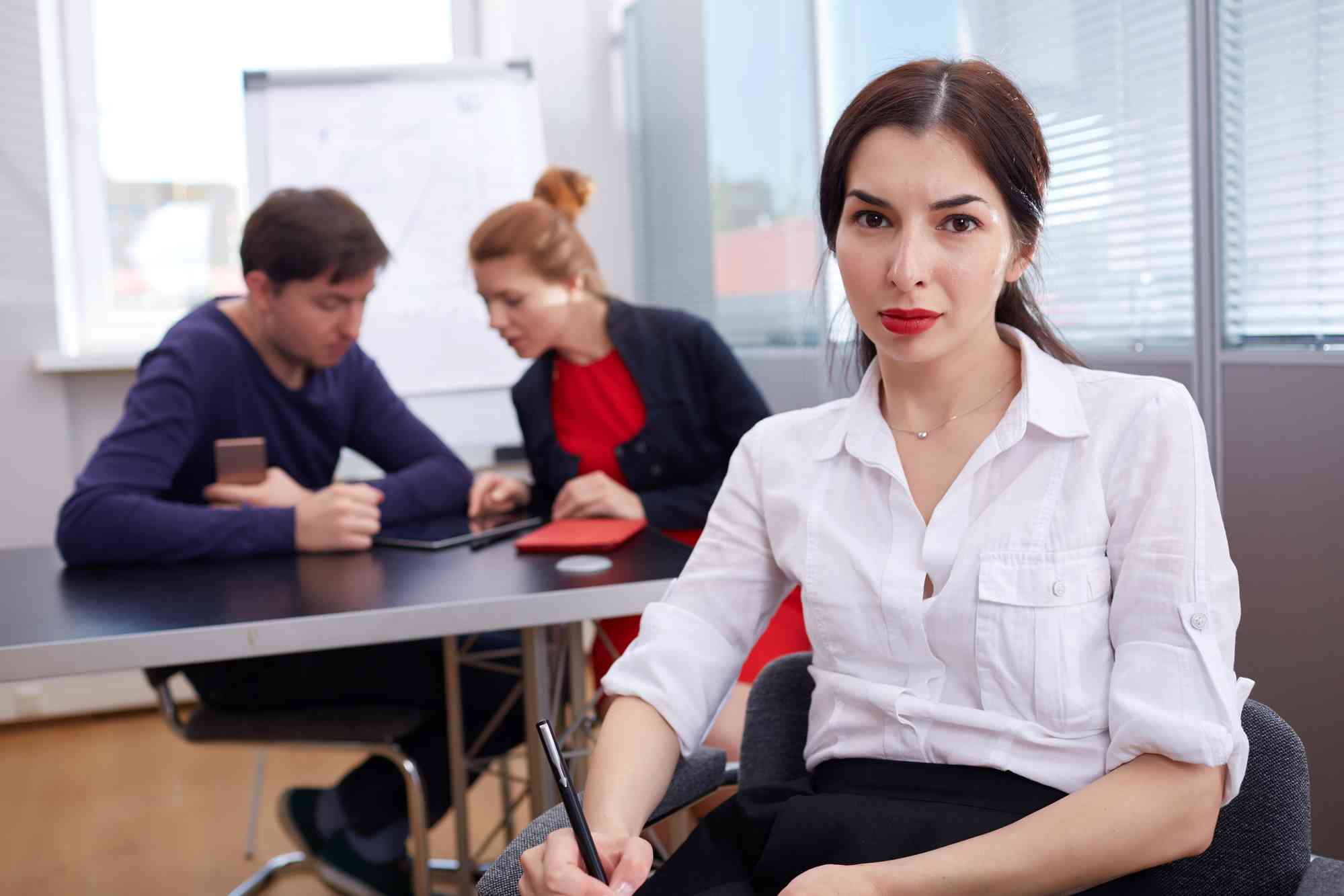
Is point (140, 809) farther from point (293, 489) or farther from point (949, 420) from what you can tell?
point (949, 420)

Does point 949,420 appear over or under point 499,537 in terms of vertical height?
over

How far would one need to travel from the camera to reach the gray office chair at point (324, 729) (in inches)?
74.2

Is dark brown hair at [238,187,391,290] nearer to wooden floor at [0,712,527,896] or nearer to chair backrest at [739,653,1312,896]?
wooden floor at [0,712,527,896]

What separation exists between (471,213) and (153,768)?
1.84 m

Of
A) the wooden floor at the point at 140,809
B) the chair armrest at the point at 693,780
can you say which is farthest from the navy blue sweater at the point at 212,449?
the chair armrest at the point at 693,780

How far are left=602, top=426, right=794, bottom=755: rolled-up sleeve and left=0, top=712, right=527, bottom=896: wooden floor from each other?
144 cm

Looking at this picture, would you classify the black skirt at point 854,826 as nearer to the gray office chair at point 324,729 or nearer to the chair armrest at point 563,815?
the chair armrest at point 563,815

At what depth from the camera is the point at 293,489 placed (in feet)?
6.86

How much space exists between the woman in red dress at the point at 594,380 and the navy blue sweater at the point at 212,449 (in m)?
0.20

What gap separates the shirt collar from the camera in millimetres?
1040

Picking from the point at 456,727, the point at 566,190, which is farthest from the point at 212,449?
the point at 566,190

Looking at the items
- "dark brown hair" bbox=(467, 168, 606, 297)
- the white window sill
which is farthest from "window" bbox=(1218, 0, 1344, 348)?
the white window sill

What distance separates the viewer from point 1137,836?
90 centimetres

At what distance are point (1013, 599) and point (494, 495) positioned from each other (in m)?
1.33
